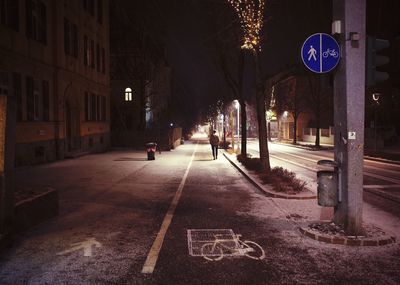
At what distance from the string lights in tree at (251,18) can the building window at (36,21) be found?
11439 mm

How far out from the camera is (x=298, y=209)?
1068 centimetres

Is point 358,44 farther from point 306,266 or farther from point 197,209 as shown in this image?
point 197,209

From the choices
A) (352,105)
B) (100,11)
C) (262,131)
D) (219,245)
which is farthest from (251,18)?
(100,11)

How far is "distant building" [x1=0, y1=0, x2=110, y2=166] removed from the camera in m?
21.8

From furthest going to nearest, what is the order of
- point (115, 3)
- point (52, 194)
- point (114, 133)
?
point (115, 3) → point (114, 133) → point (52, 194)

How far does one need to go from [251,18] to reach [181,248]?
1271cm

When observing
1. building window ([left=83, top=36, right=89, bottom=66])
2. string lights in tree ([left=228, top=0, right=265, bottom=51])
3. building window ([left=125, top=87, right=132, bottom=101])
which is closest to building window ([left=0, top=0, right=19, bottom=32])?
string lights in tree ([left=228, top=0, right=265, bottom=51])

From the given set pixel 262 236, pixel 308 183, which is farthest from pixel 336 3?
pixel 308 183

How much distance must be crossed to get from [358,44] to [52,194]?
7037 millimetres

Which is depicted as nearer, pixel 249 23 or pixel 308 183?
pixel 308 183

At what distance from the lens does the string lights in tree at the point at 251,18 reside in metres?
17.2

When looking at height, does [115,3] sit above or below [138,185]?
above

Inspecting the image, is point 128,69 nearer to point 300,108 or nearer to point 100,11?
point 100,11

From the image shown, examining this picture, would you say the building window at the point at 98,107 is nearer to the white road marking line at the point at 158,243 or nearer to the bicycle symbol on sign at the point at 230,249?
the white road marking line at the point at 158,243
